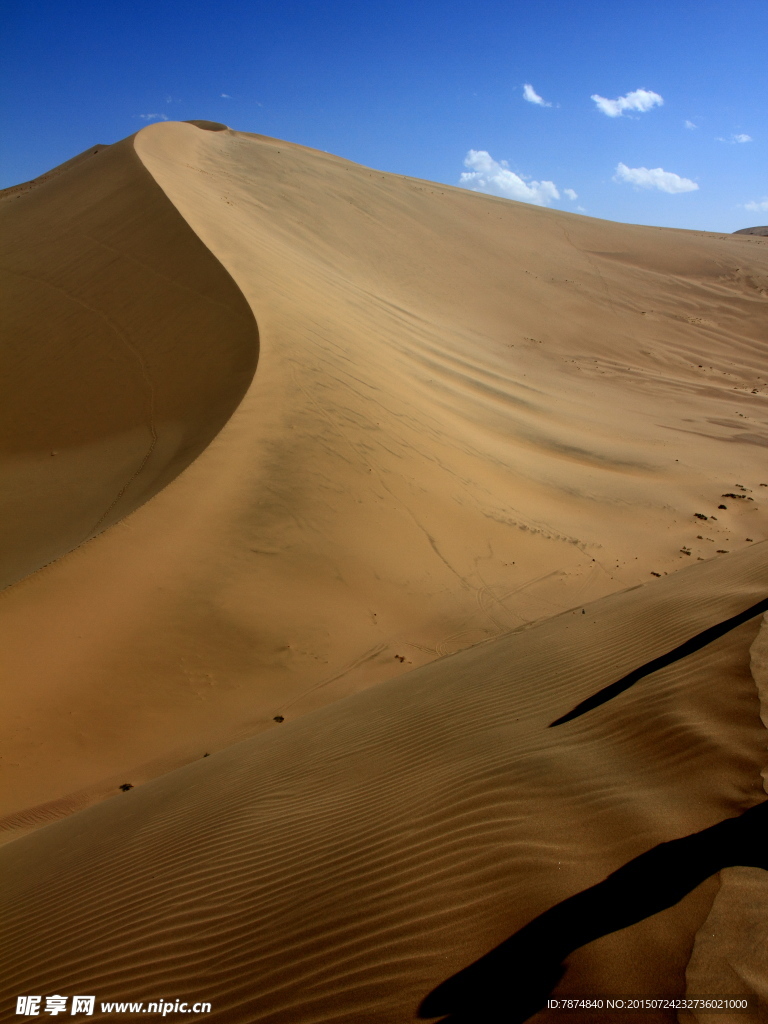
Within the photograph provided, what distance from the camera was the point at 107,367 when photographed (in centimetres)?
A: 1261

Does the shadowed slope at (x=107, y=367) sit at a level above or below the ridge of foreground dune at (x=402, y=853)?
above

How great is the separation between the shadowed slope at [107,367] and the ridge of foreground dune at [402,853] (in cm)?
487

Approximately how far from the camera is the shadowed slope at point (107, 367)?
9406 mm

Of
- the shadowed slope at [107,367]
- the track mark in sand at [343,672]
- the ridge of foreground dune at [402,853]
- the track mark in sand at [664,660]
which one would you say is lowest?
the track mark in sand at [343,672]

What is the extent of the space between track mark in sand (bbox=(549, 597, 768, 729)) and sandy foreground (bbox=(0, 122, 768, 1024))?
136 mm

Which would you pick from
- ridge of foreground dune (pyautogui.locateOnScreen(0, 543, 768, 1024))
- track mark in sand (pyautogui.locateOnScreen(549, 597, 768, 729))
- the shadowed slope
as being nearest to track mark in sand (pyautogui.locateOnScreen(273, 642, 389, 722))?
ridge of foreground dune (pyautogui.locateOnScreen(0, 543, 768, 1024))

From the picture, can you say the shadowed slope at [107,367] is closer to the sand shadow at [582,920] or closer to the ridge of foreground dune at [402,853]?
the ridge of foreground dune at [402,853]

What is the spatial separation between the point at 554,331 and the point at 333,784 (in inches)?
798

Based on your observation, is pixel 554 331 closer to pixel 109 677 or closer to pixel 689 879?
pixel 109 677

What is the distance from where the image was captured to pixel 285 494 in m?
8.99

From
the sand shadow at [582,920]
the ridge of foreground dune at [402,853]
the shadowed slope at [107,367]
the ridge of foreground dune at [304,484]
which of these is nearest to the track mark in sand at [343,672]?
the ridge of foreground dune at [304,484]

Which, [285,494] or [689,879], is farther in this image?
[285,494]

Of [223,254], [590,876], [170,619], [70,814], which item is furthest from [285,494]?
[223,254]

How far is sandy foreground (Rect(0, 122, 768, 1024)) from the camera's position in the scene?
8.49ft
